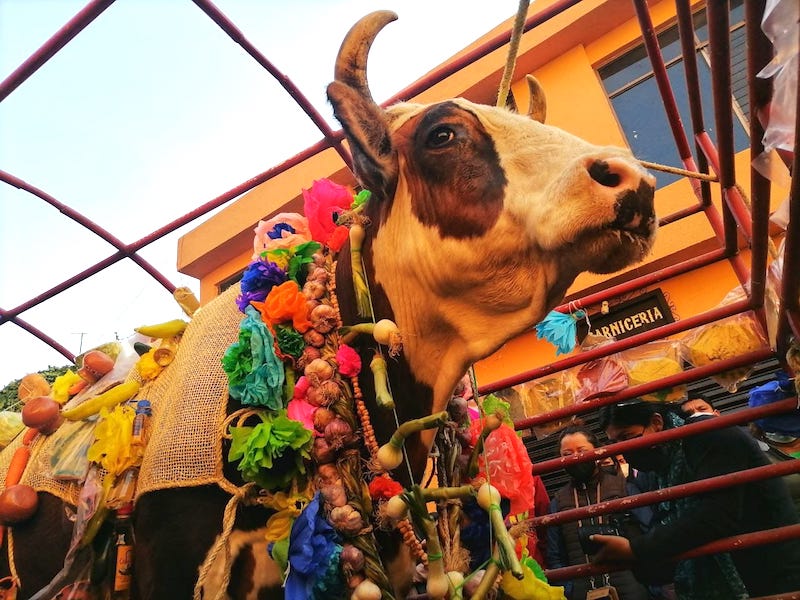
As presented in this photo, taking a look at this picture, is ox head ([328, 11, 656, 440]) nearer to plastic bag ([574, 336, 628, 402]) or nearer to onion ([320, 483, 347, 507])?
onion ([320, 483, 347, 507])

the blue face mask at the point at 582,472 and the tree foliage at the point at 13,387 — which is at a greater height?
the tree foliage at the point at 13,387

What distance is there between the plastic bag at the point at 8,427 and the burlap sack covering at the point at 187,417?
688 millimetres

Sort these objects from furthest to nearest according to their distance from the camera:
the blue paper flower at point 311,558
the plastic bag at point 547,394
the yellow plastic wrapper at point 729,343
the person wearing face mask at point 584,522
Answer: the plastic bag at point 547,394 < the person wearing face mask at point 584,522 < the yellow plastic wrapper at point 729,343 < the blue paper flower at point 311,558

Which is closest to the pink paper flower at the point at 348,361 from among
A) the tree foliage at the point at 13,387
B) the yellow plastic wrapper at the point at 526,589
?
the yellow plastic wrapper at the point at 526,589

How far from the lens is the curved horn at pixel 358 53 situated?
1.85 metres

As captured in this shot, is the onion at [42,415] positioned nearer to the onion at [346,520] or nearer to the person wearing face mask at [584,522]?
the onion at [346,520]

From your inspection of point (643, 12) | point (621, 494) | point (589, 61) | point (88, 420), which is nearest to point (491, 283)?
point (643, 12)

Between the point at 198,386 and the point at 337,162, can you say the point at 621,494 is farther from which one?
the point at 337,162

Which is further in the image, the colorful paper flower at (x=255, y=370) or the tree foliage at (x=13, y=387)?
the tree foliage at (x=13, y=387)

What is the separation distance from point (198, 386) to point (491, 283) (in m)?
1.01

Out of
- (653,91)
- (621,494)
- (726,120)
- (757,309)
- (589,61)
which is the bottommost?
(621,494)

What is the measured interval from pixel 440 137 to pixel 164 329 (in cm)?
138

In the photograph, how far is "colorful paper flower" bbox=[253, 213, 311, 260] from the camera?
7.09 ft

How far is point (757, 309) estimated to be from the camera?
2.32m
